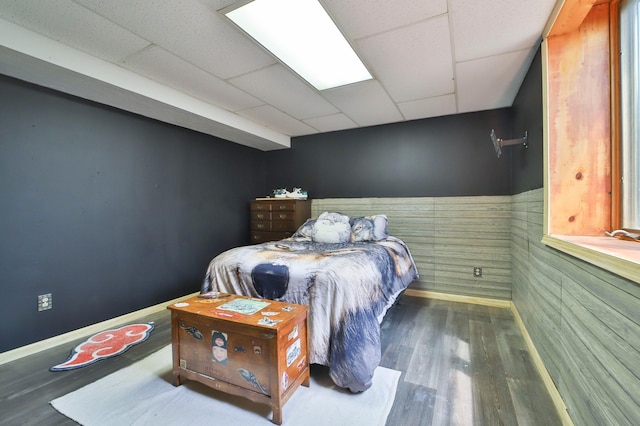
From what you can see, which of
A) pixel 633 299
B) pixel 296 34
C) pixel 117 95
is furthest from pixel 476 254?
pixel 117 95

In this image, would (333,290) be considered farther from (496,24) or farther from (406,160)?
(406,160)

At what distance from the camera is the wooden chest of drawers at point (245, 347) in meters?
1.37

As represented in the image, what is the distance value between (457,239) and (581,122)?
1874mm

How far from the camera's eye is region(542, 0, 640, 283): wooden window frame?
4.80 ft

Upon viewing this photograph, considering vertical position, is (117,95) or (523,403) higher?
(117,95)

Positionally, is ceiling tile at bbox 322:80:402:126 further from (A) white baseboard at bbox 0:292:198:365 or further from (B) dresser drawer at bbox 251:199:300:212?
(A) white baseboard at bbox 0:292:198:365

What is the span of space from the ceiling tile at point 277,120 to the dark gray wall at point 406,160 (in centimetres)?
27

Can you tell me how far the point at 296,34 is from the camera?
5.80ft

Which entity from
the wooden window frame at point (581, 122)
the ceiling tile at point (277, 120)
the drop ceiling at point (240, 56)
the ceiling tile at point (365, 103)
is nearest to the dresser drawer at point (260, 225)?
the ceiling tile at point (277, 120)

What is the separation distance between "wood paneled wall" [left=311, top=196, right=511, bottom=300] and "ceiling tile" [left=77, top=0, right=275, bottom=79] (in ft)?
7.87

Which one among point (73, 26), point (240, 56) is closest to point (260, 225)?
point (240, 56)

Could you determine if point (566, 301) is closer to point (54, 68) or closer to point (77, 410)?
point (77, 410)

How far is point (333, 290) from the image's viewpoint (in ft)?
5.49

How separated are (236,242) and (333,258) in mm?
2485
